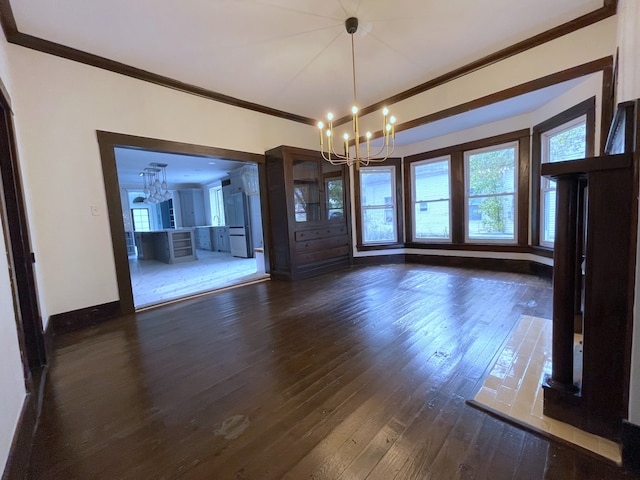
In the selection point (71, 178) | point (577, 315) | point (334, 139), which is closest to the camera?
point (577, 315)

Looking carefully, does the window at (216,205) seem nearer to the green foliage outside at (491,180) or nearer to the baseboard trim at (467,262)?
the baseboard trim at (467,262)

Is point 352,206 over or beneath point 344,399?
over

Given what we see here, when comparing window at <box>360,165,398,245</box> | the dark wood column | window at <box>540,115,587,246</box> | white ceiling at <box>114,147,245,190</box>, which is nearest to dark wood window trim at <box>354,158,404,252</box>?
window at <box>360,165,398,245</box>

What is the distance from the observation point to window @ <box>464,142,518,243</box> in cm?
459

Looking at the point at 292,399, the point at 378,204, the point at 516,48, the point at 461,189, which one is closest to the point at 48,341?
the point at 292,399

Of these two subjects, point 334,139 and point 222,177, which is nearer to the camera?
point 334,139

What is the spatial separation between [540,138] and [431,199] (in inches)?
76.0

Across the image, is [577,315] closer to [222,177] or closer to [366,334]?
[366,334]

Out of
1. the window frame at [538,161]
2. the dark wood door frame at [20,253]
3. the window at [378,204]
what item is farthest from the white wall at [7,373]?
the window frame at [538,161]

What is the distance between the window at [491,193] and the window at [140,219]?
12.3 meters

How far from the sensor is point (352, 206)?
5715mm

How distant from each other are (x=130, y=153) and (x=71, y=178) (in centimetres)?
339

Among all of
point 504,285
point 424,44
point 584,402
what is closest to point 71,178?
point 424,44

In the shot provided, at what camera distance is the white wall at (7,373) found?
3.74 ft
